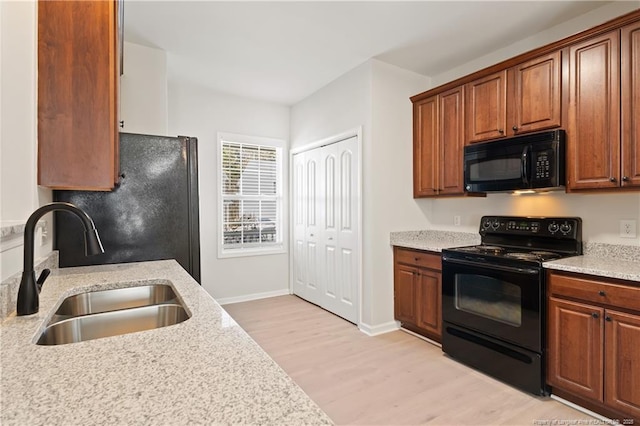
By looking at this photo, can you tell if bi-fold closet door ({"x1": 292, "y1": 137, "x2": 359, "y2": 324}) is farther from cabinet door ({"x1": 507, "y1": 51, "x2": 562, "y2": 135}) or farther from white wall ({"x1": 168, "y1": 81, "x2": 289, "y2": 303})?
cabinet door ({"x1": 507, "y1": 51, "x2": 562, "y2": 135})

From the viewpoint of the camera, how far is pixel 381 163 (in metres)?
3.32

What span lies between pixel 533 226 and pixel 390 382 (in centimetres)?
168

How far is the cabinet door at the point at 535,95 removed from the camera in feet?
7.79

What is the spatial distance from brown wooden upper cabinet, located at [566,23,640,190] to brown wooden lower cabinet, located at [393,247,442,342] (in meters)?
1.23

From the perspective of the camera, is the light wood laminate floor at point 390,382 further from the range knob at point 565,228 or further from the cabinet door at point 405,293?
the range knob at point 565,228

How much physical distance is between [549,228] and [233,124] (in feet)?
11.9

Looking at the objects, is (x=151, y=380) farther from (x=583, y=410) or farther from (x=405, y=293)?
(x=405, y=293)

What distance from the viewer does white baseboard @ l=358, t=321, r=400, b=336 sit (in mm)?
3232

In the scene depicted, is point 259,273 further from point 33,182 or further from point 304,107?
point 33,182

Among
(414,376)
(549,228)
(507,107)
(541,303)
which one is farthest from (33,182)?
(549,228)

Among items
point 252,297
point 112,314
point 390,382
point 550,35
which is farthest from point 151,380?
point 252,297

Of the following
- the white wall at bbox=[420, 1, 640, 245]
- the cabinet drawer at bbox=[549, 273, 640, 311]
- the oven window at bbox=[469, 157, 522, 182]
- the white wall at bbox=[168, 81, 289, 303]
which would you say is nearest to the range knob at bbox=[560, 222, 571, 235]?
the white wall at bbox=[420, 1, 640, 245]

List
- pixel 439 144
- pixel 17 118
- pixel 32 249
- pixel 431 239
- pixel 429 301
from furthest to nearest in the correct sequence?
pixel 431 239 < pixel 439 144 < pixel 429 301 < pixel 17 118 < pixel 32 249

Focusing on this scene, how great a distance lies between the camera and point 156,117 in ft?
9.90
